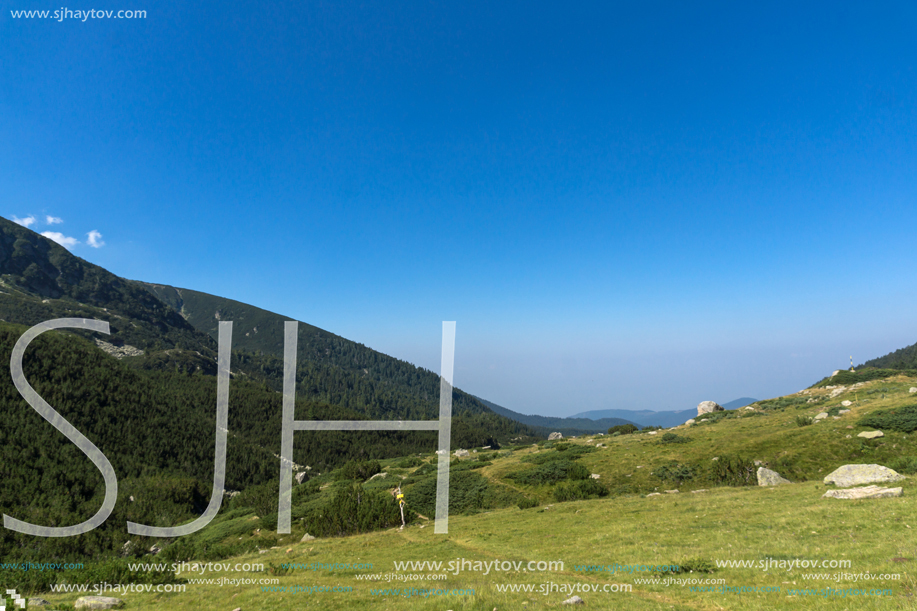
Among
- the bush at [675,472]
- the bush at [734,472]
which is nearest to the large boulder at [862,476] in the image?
the bush at [734,472]

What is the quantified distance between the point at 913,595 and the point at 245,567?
90.1 ft

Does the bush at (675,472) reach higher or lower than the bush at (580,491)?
higher

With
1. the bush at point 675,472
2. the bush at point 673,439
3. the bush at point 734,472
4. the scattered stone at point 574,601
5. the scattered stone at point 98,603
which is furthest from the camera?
the bush at point 673,439

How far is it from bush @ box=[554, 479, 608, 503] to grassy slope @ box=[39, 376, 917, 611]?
1.47 metres

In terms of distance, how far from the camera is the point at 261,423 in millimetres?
132500

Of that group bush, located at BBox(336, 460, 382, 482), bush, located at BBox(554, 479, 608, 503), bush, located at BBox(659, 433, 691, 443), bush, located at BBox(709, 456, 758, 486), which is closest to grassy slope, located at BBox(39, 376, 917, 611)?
bush, located at BBox(554, 479, 608, 503)

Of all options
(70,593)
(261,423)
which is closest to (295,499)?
(70,593)

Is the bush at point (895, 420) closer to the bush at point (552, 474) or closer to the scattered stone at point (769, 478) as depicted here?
the scattered stone at point (769, 478)

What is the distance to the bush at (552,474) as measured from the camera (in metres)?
36.3

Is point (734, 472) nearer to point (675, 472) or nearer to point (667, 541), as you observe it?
point (675, 472)

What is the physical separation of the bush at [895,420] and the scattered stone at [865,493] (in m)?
17.1

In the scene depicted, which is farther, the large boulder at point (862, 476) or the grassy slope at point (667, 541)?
the large boulder at point (862, 476)

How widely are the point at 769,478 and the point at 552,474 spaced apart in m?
17.2

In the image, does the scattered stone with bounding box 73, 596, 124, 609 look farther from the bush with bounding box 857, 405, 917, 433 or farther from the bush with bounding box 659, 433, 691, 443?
the bush with bounding box 857, 405, 917, 433
